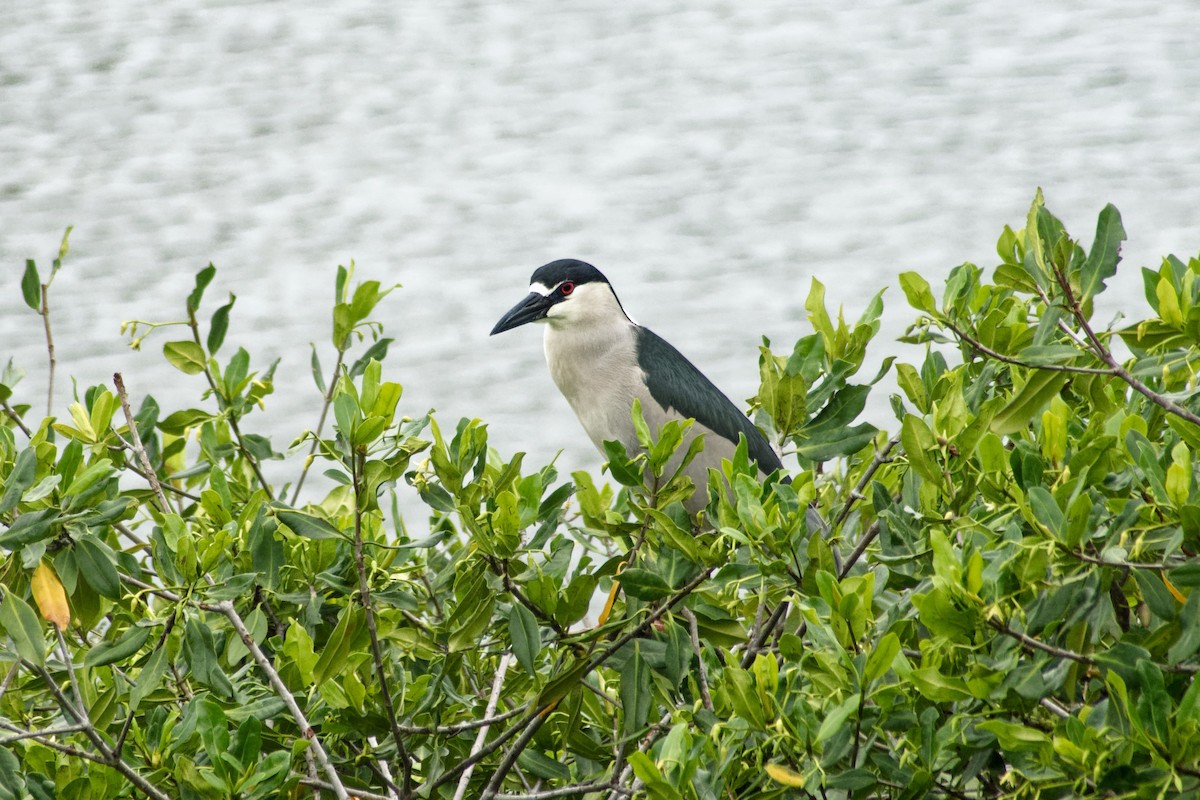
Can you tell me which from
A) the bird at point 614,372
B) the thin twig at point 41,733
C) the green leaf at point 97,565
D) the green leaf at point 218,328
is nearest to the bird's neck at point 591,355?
the bird at point 614,372

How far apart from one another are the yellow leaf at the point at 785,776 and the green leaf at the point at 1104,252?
2.29 feet

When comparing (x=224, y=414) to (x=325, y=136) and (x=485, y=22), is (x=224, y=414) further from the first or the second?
(x=485, y=22)

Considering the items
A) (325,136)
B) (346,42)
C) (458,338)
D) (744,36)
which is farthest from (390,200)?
(744,36)

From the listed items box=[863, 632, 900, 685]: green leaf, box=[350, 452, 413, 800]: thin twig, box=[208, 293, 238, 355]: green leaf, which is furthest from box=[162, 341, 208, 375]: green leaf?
box=[863, 632, 900, 685]: green leaf

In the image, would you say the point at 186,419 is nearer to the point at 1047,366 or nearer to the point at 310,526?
the point at 310,526

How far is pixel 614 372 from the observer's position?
141 inches

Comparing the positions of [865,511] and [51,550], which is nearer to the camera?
[51,550]

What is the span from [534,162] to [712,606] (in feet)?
20.9

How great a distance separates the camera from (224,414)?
253 cm

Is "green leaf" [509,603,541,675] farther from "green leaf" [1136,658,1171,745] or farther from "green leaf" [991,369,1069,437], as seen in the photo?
"green leaf" [1136,658,1171,745]

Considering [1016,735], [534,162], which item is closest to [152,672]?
[1016,735]

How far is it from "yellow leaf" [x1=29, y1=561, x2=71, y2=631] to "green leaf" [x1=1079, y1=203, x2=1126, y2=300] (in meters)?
1.35

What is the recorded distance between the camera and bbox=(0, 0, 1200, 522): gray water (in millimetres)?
6434

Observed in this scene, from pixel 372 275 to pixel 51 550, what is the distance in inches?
196
